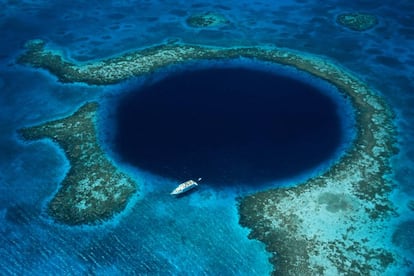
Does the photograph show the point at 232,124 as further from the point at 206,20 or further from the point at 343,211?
the point at 206,20

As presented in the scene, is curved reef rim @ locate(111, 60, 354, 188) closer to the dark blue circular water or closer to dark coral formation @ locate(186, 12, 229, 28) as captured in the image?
the dark blue circular water

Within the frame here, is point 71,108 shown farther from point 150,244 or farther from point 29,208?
point 150,244

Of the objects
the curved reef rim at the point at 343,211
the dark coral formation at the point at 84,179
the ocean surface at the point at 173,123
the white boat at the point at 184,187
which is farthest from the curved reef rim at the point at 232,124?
the dark coral formation at the point at 84,179

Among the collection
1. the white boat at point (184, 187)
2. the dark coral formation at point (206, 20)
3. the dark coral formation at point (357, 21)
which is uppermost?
the dark coral formation at point (357, 21)

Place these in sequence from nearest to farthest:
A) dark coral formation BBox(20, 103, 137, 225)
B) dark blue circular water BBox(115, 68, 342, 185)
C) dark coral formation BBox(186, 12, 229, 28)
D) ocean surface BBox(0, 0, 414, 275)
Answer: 1. ocean surface BBox(0, 0, 414, 275)
2. dark coral formation BBox(20, 103, 137, 225)
3. dark blue circular water BBox(115, 68, 342, 185)
4. dark coral formation BBox(186, 12, 229, 28)

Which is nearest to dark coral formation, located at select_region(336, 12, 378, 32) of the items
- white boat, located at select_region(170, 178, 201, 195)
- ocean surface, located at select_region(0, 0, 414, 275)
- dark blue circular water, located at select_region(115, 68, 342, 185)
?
ocean surface, located at select_region(0, 0, 414, 275)

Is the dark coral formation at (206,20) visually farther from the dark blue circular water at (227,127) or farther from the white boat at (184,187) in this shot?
the white boat at (184,187)

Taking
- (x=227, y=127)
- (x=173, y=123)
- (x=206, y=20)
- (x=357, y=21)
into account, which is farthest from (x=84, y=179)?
(x=357, y=21)
